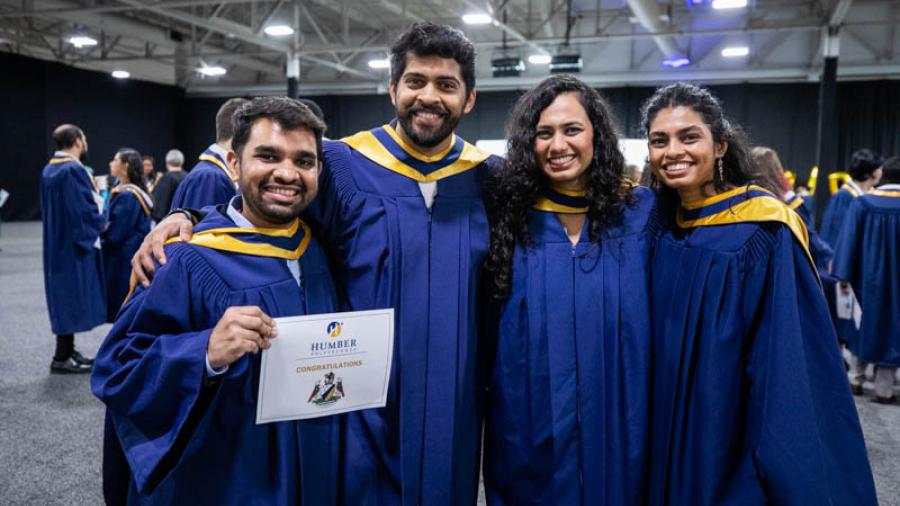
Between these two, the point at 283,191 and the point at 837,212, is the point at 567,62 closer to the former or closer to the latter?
the point at 837,212

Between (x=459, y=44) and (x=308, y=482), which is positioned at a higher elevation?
(x=459, y=44)

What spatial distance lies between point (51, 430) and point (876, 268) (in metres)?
5.30

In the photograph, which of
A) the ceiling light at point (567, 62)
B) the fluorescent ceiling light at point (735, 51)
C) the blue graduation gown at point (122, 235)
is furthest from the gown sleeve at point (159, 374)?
the fluorescent ceiling light at point (735, 51)

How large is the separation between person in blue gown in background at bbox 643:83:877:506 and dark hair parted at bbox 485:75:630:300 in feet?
0.49

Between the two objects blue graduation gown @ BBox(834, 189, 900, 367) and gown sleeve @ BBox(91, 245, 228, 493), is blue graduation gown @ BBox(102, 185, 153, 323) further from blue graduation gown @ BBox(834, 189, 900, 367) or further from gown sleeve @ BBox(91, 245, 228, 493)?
blue graduation gown @ BBox(834, 189, 900, 367)

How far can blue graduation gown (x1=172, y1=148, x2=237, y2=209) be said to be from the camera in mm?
3418

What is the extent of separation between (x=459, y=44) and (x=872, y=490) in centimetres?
161

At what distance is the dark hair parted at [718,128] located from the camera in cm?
184

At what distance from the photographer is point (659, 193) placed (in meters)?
1.98

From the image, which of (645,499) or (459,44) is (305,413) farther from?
(459,44)

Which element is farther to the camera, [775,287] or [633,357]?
[633,357]

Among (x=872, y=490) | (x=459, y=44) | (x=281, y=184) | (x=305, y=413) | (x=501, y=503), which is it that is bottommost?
(x=501, y=503)

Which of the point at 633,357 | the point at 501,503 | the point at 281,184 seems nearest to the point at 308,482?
the point at 501,503

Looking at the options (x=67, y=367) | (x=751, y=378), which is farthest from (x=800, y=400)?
(x=67, y=367)
